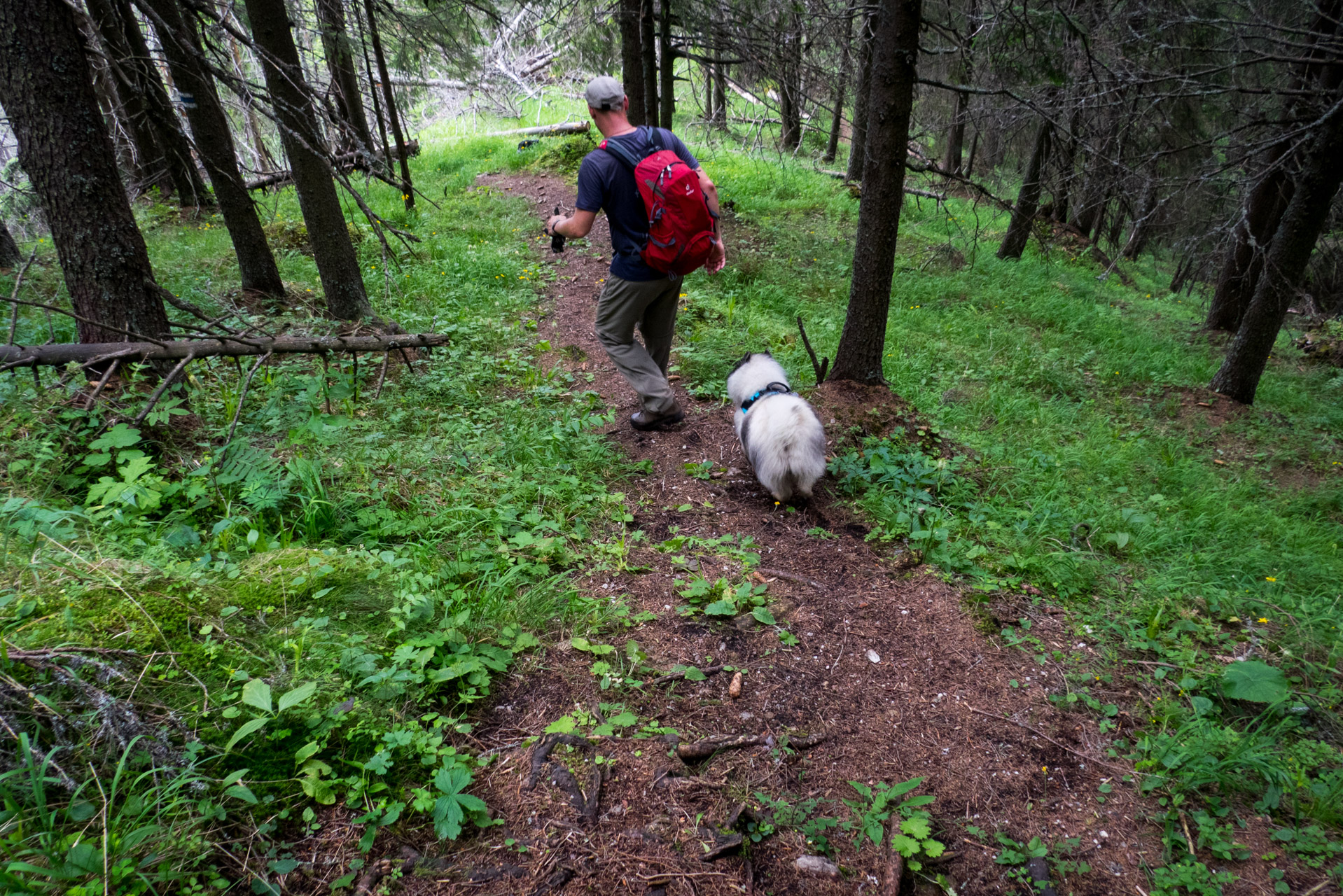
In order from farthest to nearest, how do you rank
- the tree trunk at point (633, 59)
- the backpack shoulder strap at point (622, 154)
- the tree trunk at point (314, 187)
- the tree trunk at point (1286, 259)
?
→ the tree trunk at point (633, 59) → the tree trunk at point (1286, 259) → the tree trunk at point (314, 187) → the backpack shoulder strap at point (622, 154)

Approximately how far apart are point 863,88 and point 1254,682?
8.47 metres

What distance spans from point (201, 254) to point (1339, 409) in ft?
48.7

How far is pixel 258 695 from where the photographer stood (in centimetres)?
203

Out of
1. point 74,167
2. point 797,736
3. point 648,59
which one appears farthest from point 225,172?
point 797,736

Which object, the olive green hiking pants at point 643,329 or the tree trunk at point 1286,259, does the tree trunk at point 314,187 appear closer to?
the olive green hiking pants at point 643,329

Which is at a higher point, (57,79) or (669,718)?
(57,79)

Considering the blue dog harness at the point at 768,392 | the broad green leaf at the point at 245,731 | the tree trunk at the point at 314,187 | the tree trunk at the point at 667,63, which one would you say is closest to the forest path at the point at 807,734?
the broad green leaf at the point at 245,731

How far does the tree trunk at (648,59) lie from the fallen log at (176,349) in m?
6.02

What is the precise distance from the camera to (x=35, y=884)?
1429mm

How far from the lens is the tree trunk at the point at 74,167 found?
3.27 m

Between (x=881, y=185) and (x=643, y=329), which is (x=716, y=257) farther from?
(x=881, y=185)

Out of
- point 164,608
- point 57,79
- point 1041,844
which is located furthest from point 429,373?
point 1041,844

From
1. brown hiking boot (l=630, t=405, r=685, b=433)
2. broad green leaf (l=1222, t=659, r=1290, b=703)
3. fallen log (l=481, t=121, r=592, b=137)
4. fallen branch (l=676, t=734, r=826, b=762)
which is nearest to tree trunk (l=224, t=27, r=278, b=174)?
brown hiking boot (l=630, t=405, r=685, b=433)

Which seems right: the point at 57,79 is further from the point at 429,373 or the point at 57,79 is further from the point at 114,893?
the point at 114,893
